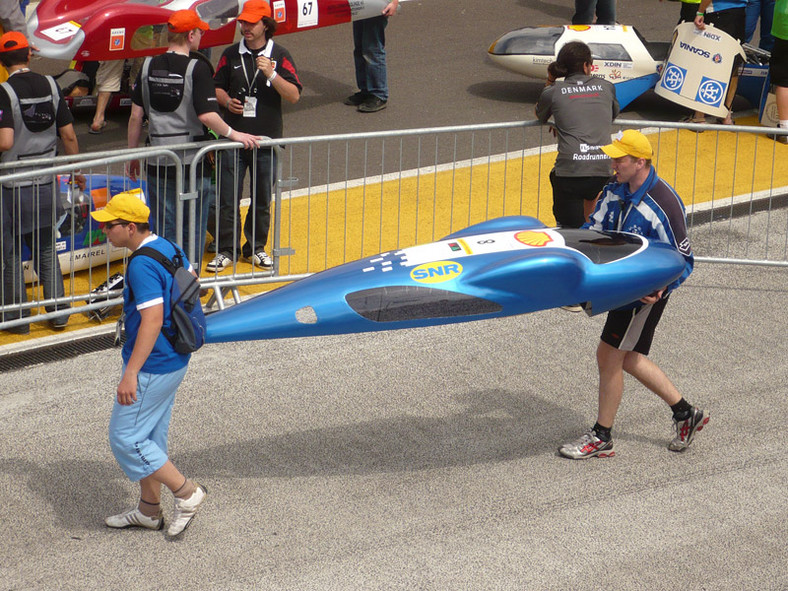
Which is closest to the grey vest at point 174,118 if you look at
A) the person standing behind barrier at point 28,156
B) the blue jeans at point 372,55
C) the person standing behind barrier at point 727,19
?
the person standing behind barrier at point 28,156

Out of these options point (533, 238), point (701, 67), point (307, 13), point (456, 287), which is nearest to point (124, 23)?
point (307, 13)

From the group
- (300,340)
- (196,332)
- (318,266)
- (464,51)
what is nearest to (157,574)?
(196,332)

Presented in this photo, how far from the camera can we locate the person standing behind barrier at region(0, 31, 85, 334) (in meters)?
7.01

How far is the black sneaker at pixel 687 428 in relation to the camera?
5984mm

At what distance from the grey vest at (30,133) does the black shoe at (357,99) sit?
5200 mm

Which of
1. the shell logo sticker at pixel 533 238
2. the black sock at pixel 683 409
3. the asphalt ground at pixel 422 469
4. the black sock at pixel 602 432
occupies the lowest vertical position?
the asphalt ground at pixel 422 469

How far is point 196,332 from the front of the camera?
16.3 feet

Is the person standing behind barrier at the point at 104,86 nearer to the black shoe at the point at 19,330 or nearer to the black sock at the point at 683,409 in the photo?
the black shoe at the point at 19,330

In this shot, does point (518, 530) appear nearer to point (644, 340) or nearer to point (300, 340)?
point (644, 340)

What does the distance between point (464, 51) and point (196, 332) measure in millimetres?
9913

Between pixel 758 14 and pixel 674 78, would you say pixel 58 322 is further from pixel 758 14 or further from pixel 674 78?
pixel 758 14

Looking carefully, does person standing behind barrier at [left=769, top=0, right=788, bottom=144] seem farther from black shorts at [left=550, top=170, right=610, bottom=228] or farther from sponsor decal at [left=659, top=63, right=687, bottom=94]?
black shorts at [left=550, top=170, right=610, bottom=228]

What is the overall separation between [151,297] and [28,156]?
9.51 feet

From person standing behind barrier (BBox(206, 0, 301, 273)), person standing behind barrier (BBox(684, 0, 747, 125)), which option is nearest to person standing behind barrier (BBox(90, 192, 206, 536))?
person standing behind barrier (BBox(206, 0, 301, 273))
